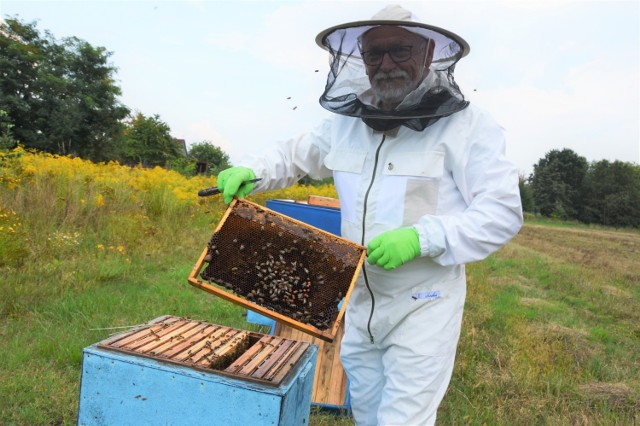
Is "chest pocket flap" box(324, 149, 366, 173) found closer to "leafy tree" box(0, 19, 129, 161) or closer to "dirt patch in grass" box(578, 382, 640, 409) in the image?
"dirt patch in grass" box(578, 382, 640, 409)

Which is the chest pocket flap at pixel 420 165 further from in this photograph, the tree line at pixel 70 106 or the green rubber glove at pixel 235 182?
the tree line at pixel 70 106

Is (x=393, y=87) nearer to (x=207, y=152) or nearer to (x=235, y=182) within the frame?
(x=235, y=182)

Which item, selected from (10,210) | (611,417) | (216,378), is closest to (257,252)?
(216,378)

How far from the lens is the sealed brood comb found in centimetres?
188

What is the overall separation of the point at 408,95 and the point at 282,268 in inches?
35.8

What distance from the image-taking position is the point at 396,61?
6.51 feet

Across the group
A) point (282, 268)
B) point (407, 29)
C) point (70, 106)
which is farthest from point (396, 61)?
point (70, 106)

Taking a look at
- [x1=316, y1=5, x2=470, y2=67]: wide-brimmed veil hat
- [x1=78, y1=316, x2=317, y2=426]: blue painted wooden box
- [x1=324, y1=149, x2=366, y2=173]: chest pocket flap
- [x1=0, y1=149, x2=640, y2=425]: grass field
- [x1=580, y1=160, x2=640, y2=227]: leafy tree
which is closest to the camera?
[x1=78, y1=316, x2=317, y2=426]: blue painted wooden box

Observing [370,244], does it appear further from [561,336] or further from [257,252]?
[561,336]

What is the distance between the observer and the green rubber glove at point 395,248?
1.74 meters

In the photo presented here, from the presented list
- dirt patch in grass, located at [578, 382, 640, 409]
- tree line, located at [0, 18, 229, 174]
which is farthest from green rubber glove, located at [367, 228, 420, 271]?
tree line, located at [0, 18, 229, 174]

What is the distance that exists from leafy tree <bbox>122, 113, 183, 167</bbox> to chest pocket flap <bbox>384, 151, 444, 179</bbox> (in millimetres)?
31915

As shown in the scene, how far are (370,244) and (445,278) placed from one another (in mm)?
398

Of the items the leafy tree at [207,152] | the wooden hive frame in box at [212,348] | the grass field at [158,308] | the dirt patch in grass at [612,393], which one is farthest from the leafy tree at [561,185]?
the wooden hive frame in box at [212,348]
